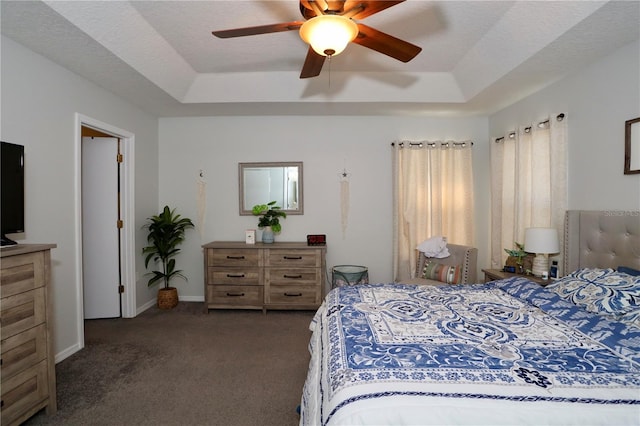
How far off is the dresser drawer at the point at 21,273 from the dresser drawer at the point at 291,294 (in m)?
2.30

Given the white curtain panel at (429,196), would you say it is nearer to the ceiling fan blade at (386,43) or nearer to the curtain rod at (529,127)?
the curtain rod at (529,127)

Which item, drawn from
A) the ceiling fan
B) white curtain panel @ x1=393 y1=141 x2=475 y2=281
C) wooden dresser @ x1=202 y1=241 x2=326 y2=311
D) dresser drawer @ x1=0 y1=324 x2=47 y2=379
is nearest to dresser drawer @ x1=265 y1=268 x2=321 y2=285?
wooden dresser @ x1=202 y1=241 x2=326 y2=311

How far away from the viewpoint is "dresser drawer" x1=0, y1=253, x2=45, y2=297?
1.72 meters

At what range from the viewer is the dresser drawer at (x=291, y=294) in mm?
3857

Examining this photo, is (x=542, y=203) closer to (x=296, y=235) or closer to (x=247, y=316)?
(x=296, y=235)

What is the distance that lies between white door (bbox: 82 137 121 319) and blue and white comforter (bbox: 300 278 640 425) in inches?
119

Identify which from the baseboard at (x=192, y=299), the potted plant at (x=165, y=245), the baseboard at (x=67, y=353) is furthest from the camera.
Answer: the baseboard at (x=192, y=299)

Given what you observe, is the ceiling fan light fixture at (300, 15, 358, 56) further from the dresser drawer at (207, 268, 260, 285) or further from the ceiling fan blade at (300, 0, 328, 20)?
the dresser drawer at (207, 268, 260, 285)

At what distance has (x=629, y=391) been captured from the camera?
1145mm

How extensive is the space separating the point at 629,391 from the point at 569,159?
2.40m

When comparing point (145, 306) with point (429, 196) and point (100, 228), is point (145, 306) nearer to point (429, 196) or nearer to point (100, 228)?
point (100, 228)

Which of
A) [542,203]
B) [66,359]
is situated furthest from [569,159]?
[66,359]

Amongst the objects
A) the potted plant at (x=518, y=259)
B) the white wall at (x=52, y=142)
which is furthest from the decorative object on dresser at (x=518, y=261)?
the white wall at (x=52, y=142)

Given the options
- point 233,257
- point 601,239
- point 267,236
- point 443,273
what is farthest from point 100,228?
point 601,239
